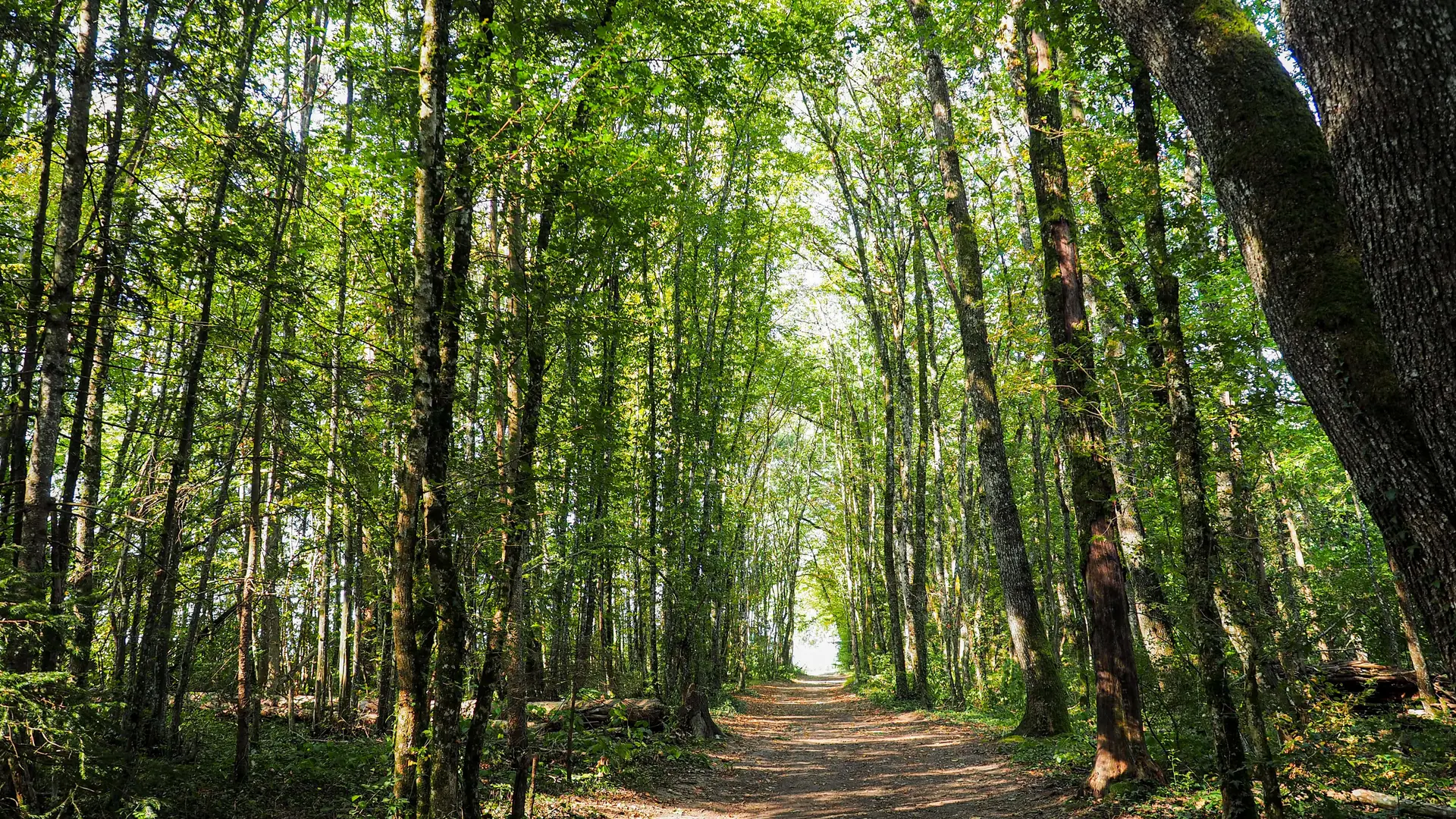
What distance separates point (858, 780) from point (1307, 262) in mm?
9573

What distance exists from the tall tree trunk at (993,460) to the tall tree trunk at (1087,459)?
139 inches

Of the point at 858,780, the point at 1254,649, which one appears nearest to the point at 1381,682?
the point at 858,780

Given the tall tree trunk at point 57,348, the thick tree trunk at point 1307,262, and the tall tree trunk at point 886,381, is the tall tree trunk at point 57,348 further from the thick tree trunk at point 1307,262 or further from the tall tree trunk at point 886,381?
the tall tree trunk at point 886,381

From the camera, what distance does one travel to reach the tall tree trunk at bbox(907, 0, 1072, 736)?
1120 cm

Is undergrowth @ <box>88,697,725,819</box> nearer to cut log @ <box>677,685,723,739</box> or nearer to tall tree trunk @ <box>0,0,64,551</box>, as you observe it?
cut log @ <box>677,685,723,739</box>

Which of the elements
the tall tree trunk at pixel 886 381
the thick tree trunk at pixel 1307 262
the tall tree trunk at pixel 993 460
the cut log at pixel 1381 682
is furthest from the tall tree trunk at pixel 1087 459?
the tall tree trunk at pixel 886 381

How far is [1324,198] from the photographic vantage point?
3.36 m

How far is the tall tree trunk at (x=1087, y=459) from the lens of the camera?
701 cm

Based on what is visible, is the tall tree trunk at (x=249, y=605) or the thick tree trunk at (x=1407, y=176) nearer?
the thick tree trunk at (x=1407, y=176)

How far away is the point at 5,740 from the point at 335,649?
1482 cm

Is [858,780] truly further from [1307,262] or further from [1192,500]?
[1307,262]

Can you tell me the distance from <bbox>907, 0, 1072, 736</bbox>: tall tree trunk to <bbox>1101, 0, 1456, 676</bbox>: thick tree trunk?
7543 millimetres

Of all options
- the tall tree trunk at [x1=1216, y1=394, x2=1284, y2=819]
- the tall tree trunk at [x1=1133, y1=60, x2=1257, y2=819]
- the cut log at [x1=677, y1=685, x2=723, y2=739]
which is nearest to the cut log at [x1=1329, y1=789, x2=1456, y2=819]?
the tall tree trunk at [x1=1216, y1=394, x2=1284, y2=819]

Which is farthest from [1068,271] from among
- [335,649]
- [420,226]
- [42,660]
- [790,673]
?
[790,673]
